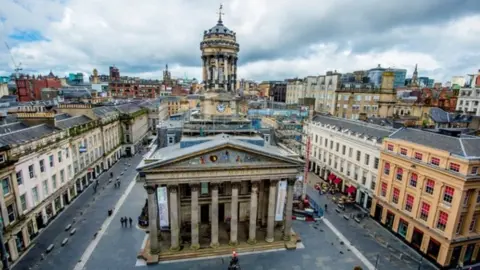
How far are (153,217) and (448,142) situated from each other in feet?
118

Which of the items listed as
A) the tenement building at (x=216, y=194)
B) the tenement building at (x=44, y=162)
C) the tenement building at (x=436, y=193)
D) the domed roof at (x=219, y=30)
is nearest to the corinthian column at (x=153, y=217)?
the tenement building at (x=216, y=194)

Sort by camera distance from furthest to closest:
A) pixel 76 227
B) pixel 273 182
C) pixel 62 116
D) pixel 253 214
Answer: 1. pixel 62 116
2. pixel 76 227
3. pixel 253 214
4. pixel 273 182

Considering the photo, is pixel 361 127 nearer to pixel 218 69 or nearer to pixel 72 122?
pixel 218 69

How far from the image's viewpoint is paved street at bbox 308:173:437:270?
31.0 meters

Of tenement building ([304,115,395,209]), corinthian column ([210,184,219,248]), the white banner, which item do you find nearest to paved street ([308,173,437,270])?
tenement building ([304,115,395,209])

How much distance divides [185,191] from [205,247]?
7676mm

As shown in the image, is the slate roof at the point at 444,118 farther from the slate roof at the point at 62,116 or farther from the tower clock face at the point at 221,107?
the slate roof at the point at 62,116

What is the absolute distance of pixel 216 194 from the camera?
30.3 metres

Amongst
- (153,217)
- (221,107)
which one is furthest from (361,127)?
(153,217)

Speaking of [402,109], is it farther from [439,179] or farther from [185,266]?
[185,266]

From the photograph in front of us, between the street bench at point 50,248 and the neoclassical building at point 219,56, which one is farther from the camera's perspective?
the neoclassical building at point 219,56

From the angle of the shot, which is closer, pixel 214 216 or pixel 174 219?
pixel 174 219

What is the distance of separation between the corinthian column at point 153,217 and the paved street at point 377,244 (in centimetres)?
2536

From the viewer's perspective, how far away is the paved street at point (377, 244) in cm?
3103
